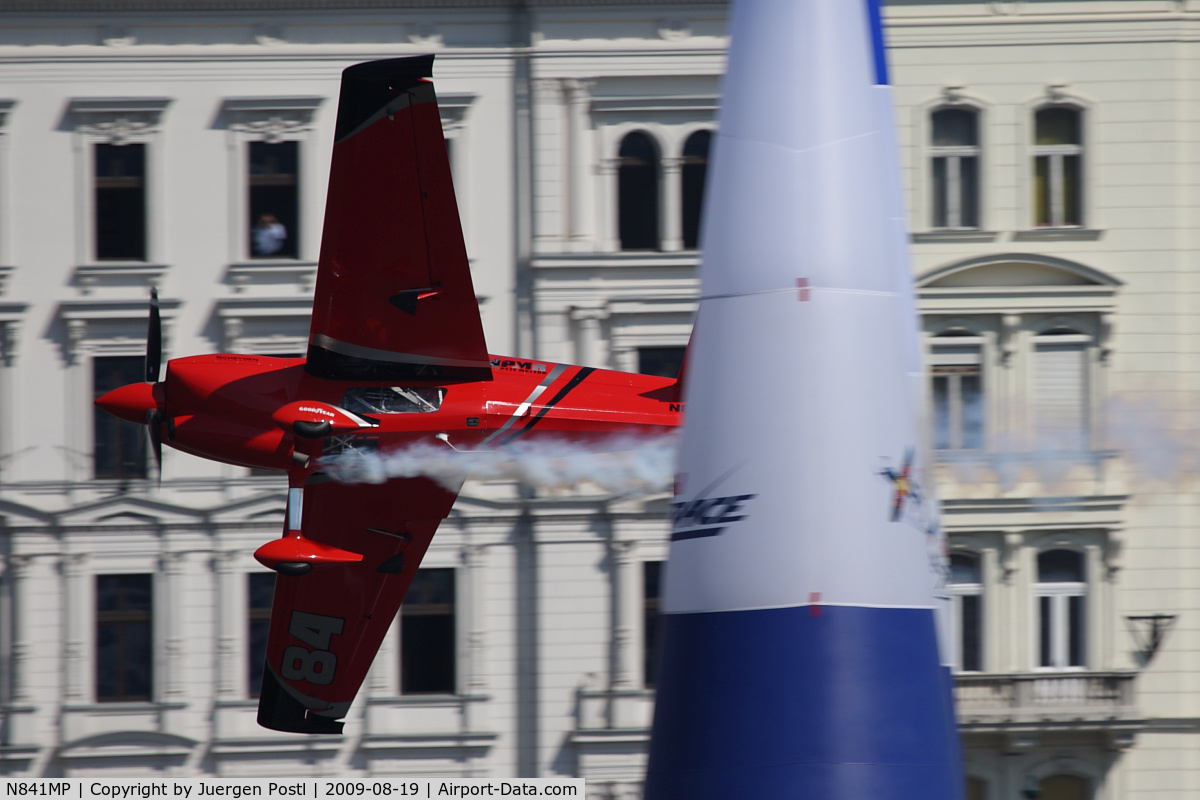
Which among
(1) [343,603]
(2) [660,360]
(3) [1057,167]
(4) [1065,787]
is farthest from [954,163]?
(1) [343,603]

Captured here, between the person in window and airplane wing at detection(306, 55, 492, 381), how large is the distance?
8.58 metres

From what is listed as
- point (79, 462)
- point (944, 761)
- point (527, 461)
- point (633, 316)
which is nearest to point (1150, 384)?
point (633, 316)

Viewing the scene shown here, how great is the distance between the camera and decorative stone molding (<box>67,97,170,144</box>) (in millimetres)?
23906

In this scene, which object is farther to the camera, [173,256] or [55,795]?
[173,256]

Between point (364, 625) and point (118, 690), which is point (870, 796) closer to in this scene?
point (364, 625)

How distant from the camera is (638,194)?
24.4m

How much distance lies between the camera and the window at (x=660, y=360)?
78.5 feet

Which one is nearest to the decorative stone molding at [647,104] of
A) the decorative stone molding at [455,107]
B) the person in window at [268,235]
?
the decorative stone molding at [455,107]

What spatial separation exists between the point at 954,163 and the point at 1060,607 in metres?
8.12

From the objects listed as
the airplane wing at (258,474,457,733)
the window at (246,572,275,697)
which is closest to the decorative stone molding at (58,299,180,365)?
the window at (246,572,275,697)

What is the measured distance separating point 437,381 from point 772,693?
22.8ft

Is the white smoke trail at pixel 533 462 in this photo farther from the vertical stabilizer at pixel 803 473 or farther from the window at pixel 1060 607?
the window at pixel 1060 607

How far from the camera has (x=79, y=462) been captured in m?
24.0

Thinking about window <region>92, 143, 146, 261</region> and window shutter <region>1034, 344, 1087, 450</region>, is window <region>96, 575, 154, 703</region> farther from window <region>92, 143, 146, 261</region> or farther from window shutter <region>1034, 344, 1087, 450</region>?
window shutter <region>1034, 344, 1087, 450</region>
